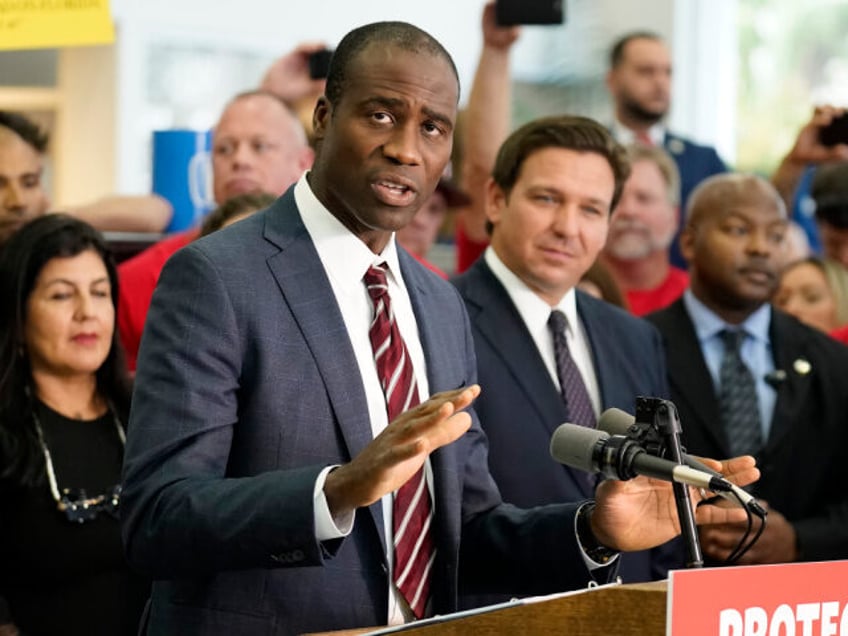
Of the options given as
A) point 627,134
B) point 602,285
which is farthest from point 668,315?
point 627,134

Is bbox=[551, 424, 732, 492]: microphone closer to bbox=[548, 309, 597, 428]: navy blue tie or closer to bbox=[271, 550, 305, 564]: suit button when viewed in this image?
bbox=[271, 550, 305, 564]: suit button

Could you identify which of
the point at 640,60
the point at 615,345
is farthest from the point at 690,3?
the point at 615,345

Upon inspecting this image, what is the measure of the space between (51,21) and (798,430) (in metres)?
1.92

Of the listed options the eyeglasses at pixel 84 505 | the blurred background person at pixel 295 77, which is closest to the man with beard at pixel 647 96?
the blurred background person at pixel 295 77

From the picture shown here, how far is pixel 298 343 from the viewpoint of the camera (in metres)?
2.07

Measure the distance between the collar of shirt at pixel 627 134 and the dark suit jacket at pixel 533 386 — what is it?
3.49ft

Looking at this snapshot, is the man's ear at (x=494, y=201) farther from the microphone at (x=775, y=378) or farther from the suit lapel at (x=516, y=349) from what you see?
the microphone at (x=775, y=378)

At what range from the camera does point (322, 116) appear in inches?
87.3

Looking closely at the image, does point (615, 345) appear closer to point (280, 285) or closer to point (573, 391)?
point (573, 391)

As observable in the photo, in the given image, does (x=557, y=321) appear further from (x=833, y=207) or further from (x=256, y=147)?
(x=833, y=207)

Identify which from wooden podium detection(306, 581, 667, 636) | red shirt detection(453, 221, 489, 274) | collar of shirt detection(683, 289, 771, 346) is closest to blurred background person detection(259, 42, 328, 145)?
red shirt detection(453, 221, 489, 274)

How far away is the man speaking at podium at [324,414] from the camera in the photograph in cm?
191

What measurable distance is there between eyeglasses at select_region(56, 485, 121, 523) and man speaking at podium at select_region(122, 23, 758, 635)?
97 cm

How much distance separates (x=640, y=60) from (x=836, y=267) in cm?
121
